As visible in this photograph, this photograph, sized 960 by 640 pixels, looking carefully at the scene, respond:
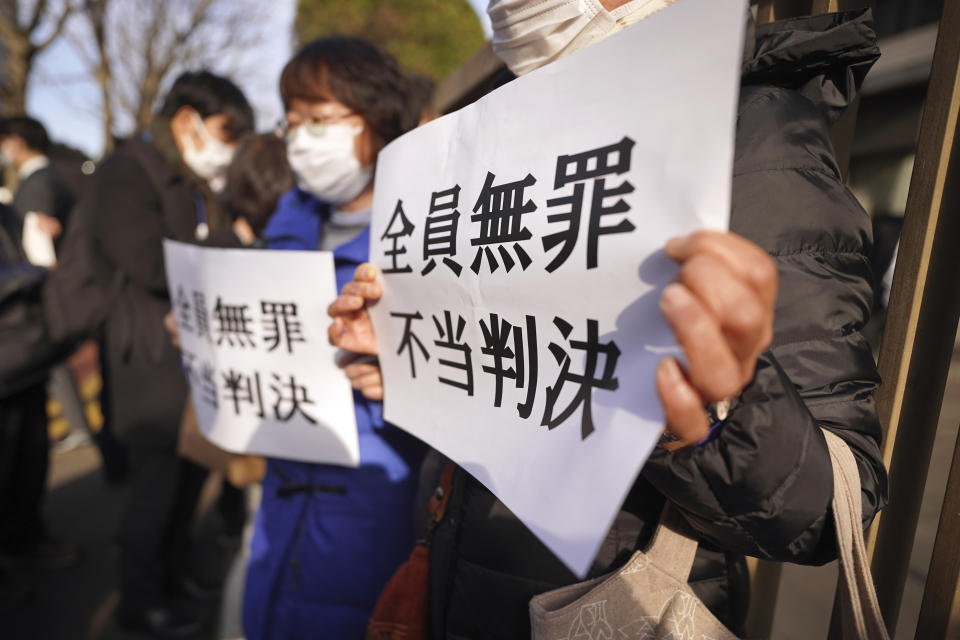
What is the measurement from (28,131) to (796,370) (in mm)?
5519

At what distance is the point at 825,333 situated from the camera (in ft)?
2.34

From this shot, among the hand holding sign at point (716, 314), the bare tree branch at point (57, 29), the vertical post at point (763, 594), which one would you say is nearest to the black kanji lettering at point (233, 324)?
the hand holding sign at point (716, 314)

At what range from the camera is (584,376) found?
66cm

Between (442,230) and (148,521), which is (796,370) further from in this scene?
(148,521)

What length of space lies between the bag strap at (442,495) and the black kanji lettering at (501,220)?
0.44 m

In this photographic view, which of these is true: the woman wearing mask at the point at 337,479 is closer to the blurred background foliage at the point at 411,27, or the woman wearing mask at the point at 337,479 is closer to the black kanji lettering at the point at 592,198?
the black kanji lettering at the point at 592,198

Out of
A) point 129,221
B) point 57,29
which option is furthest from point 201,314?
point 57,29

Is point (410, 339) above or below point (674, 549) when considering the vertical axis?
above

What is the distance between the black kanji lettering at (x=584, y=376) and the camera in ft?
2.06

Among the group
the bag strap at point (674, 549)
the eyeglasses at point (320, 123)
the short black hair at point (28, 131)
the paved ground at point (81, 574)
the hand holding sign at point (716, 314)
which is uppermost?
the short black hair at point (28, 131)

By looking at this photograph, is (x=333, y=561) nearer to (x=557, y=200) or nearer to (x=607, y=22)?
(x=557, y=200)

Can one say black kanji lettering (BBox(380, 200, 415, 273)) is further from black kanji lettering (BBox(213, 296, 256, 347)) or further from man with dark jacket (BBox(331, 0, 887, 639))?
black kanji lettering (BBox(213, 296, 256, 347))

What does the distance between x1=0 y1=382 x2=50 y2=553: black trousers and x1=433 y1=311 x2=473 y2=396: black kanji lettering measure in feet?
9.92

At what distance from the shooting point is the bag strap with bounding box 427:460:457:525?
3.51 ft
